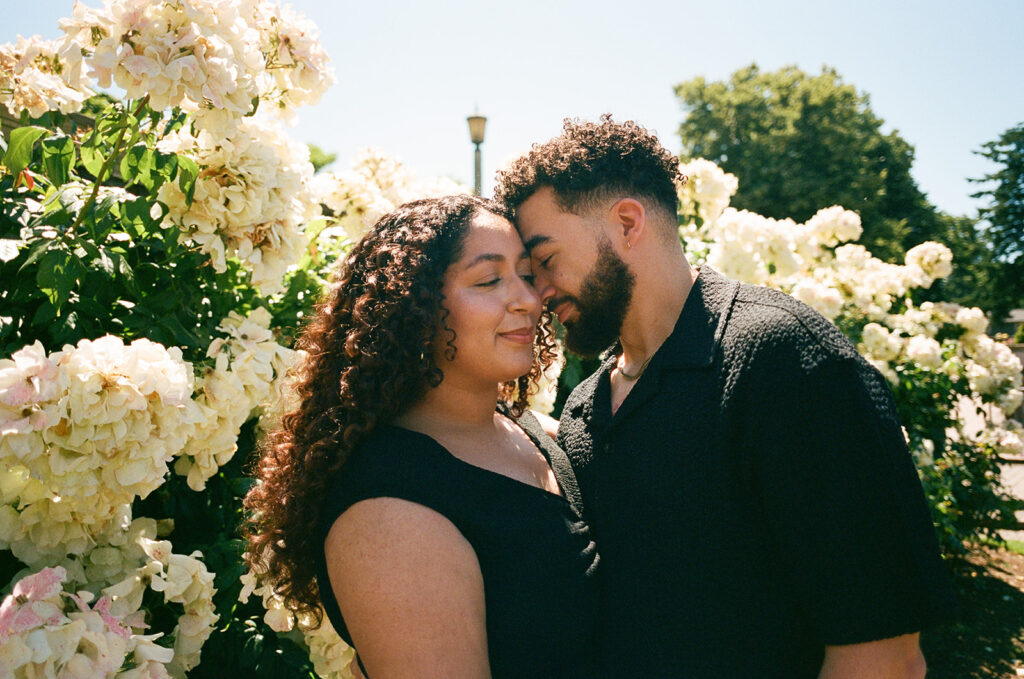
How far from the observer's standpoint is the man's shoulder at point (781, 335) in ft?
5.19

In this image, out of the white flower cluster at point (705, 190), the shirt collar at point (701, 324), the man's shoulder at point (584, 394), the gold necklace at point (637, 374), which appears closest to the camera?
the shirt collar at point (701, 324)

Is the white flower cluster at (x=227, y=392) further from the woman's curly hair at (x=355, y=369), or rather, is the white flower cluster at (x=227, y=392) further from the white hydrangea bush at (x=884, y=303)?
the white hydrangea bush at (x=884, y=303)

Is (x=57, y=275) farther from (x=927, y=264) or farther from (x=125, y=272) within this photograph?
(x=927, y=264)

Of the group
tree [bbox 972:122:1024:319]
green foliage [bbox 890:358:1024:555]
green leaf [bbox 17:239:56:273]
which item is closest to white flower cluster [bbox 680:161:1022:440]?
green foliage [bbox 890:358:1024:555]

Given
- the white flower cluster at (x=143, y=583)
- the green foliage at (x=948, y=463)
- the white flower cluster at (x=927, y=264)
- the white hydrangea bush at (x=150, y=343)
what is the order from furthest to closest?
the white flower cluster at (x=927, y=264), the green foliage at (x=948, y=463), the white flower cluster at (x=143, y=583), the white hydrangea bush at (x=150, y=343)

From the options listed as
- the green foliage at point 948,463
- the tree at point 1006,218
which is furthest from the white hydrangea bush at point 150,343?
the tree at point 1006,218

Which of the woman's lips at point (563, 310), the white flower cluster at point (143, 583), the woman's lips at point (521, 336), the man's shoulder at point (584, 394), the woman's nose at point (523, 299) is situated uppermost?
the woman's nose at point (523, 299)

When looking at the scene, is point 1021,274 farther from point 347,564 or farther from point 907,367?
point 347,564

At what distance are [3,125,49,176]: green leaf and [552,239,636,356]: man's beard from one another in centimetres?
163

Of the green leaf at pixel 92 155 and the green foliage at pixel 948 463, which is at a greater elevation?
the green leaf at pixel 92 155

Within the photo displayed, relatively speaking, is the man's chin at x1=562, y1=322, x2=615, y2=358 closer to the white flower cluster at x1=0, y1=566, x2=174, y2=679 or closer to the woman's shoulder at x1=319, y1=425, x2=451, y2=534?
the woman's shoulder at x1=319, y1=425, x2=451, y2=534

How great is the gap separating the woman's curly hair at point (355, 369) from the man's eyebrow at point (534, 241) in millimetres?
171

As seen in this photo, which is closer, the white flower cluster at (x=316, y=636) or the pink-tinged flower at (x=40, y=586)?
the pink-tinged flower at (x=40, y=586)

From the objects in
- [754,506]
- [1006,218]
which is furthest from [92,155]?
[1006,218]
